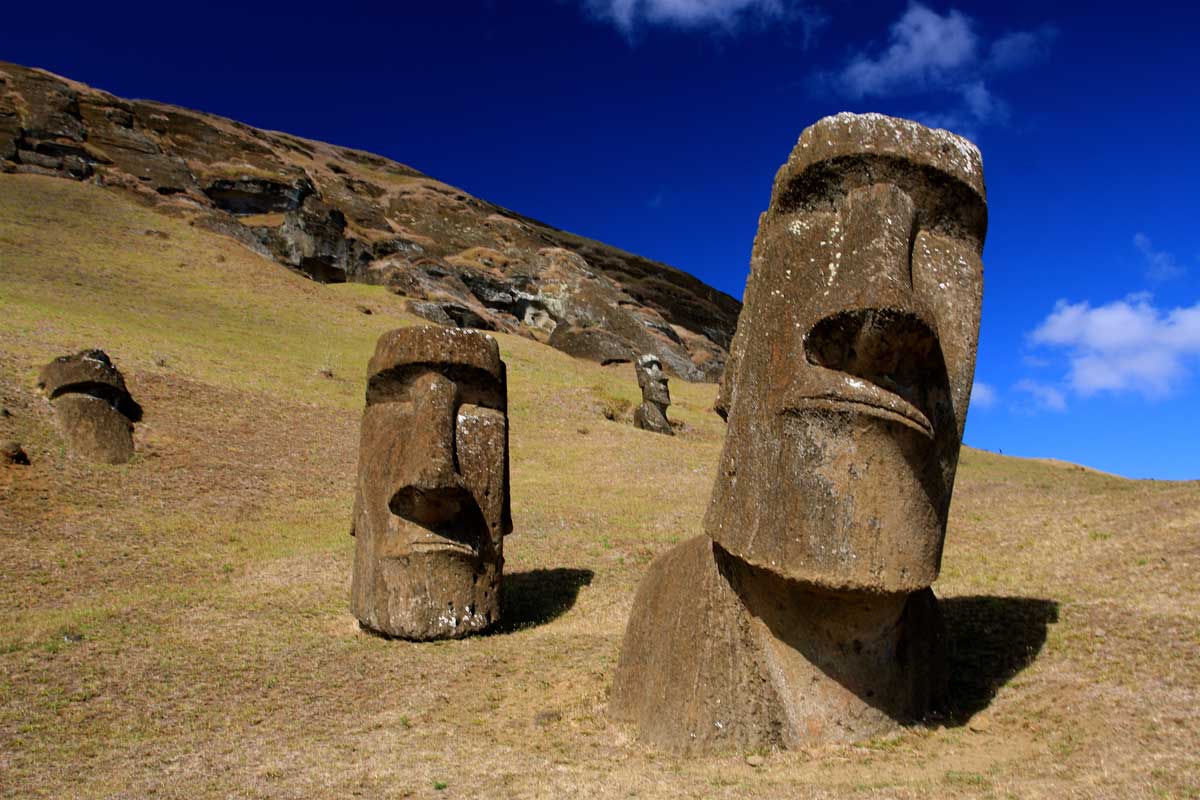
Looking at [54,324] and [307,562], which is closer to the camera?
[307,562]

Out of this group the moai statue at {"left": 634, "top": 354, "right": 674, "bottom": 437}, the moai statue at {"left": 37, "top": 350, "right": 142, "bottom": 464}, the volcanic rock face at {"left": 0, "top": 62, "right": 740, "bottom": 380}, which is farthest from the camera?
the volcanic rock face at {"left": 0, "top": 62, "right": 740, "bottom": 380}

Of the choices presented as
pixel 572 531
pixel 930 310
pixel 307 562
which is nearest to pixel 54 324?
pixel 307 562

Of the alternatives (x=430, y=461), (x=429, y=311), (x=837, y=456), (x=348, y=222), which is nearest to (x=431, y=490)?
(x=430, y=461)

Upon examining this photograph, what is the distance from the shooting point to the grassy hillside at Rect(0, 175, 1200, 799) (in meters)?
5.62

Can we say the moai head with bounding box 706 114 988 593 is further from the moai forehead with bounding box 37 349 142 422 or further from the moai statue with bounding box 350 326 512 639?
the moai forehead with bounding box 37 349 142 422

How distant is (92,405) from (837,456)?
57.3 feet

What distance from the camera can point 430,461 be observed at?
966 cm

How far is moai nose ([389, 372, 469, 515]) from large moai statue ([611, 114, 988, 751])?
3.93 metres

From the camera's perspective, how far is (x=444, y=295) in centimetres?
5119

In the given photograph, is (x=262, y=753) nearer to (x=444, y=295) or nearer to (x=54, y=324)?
(x=54, y=324)

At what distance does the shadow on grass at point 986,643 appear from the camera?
6.57 m

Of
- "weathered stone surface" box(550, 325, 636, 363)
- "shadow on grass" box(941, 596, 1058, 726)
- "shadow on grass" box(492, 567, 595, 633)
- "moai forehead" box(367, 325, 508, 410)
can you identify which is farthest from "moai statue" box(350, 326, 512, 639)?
"weathered stone surface" box(550, 325, 636, 363)

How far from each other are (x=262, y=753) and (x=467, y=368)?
15.9 ft

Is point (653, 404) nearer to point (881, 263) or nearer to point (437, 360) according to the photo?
point (437, 360)
